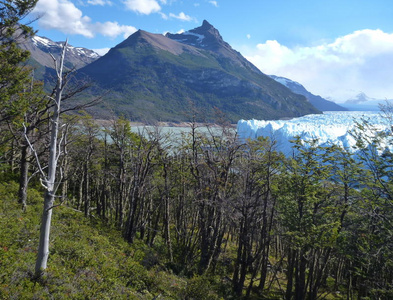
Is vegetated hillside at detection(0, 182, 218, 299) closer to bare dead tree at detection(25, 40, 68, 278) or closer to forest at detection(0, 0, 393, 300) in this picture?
forest at detection(0, 0, 393, 300)

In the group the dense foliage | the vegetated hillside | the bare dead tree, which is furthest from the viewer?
the dense foliage

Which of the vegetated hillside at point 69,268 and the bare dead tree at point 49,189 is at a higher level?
the bare dead tree at point 49,189

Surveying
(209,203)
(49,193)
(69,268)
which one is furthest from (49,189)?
(209,203)

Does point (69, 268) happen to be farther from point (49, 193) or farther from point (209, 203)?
point (209, 203)

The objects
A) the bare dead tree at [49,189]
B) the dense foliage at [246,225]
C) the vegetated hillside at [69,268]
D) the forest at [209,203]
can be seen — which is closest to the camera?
the bare dead tree at [49,189]

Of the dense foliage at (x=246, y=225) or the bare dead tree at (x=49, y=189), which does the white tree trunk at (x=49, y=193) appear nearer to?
the bare dead tree at (x=49, y=189)

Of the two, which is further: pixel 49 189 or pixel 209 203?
pixel 209 203

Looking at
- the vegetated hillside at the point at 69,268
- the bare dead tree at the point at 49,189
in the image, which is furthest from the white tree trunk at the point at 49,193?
the vegetated hillside at the point at 69,268

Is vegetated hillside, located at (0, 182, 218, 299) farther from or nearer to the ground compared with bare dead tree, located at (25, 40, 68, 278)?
nearer to the ground

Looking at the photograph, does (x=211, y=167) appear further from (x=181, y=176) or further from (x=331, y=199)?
(x=331, y=199)

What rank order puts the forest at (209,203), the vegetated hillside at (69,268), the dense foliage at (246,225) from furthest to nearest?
the dense foliage at (246,225) < the forest at (209,203) < the vegetated hillside at (69,268)

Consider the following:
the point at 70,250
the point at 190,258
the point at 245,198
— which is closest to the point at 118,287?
the point at 70,250

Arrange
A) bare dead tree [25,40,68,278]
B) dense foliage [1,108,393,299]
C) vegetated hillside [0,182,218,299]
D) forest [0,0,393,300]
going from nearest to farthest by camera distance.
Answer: bare dead tree [25,40,68,278] < vegetated hillside [0,182,218,299] < forest [0,0,393,300] < dense foliage [1,108,393,299]

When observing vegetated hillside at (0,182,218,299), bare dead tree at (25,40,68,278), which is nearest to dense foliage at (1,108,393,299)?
vegetated hillside at (0,182,218,299)
